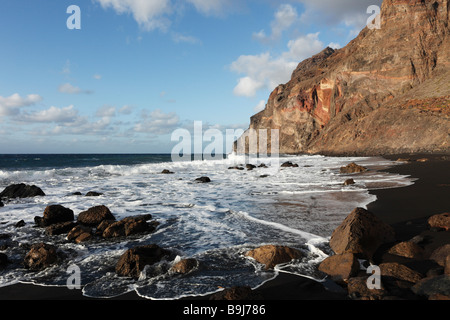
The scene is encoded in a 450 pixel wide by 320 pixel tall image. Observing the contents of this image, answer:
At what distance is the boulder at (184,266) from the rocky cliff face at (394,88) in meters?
35.2

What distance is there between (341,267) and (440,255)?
1793 mm

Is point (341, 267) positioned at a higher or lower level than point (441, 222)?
lower

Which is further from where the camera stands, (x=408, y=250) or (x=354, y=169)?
(x=354, y=169)

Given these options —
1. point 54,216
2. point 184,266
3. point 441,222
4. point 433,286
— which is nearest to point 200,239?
point 184,266

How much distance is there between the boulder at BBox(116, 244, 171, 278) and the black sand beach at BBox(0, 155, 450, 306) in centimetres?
70

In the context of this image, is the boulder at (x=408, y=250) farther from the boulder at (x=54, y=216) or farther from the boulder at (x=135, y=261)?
the boulder at (x=54, y=216)

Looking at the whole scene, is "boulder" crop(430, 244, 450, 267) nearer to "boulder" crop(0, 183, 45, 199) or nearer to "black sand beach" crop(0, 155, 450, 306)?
"black sand beach" crop(0, 155, 450, 306)

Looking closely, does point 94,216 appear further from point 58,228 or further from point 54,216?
point 54,216

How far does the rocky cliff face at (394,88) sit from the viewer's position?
37.3m

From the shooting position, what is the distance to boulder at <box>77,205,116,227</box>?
8070 millimetres

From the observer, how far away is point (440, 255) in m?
4.39
